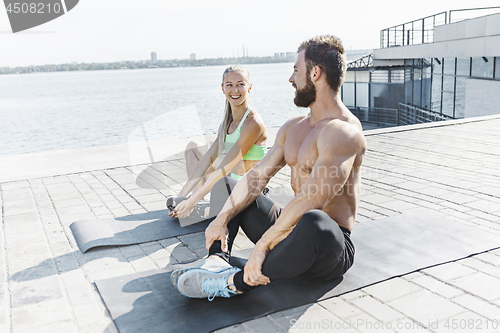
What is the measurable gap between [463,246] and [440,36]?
17.4 metres

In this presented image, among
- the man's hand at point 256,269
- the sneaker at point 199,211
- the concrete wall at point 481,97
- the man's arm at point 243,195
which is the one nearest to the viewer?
the man's hand at point 256,269

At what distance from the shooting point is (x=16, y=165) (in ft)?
25.0

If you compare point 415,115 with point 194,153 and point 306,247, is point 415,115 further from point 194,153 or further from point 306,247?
point 306,247

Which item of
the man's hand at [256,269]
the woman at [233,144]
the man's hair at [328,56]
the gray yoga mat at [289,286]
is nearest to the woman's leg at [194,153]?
the woman at [233,144]

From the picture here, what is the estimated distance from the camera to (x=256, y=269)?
2.38 meters

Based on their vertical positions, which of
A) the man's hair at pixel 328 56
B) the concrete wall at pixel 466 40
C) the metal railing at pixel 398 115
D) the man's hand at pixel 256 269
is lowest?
the metal railing at pixel 398 115

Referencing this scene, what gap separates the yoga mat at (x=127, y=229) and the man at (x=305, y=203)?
126 cm

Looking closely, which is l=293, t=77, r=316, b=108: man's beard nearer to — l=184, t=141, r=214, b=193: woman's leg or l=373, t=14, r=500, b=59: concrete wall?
l=184, t=141, r=214, b=193: woman's leg

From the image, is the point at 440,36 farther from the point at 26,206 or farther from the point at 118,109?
the point at 118,109

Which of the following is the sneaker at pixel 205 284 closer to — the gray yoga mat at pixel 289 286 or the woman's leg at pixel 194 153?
the gray yoga mat at pixel 289 286

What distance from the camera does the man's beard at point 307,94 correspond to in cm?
264

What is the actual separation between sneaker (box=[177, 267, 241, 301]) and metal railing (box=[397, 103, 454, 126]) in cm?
1713

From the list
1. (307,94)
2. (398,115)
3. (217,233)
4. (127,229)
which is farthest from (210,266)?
(398,115)

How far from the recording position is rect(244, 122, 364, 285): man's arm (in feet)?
7.83
